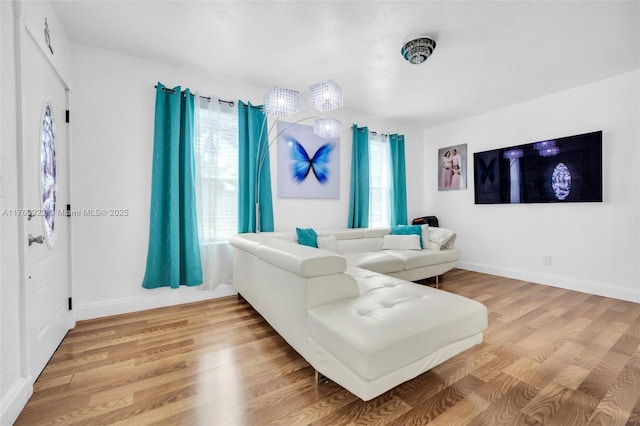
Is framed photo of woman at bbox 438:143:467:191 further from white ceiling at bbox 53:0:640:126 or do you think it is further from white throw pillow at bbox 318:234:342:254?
white throw pillow at bbox 318:234:342:254

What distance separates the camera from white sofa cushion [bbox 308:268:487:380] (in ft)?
4.11

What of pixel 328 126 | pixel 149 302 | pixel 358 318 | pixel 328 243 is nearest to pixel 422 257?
pixel 328 243

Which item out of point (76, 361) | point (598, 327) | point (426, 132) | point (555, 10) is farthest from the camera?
point (426, 132)

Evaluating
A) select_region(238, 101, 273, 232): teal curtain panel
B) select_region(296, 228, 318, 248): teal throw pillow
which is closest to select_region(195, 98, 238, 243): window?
select_region(238, 101, 273, 232): teal curtain panel

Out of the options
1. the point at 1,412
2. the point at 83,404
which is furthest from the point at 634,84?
the point at 1,412

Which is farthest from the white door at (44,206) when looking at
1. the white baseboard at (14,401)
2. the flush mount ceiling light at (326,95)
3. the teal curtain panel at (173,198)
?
the flush mount ceiling light at (326,95)

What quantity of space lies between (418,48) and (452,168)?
2953mm

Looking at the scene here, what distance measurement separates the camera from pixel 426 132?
5340 mm

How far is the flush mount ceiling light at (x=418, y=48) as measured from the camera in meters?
2.38

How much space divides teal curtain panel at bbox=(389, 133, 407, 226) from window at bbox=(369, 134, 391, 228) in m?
0.07

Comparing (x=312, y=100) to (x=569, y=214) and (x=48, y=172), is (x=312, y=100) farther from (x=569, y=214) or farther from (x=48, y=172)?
(x=569, y=214)

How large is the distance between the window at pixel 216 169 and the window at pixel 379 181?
2.33 m

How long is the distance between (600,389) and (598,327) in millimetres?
1180

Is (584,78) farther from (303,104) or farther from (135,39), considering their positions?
(135,39)
